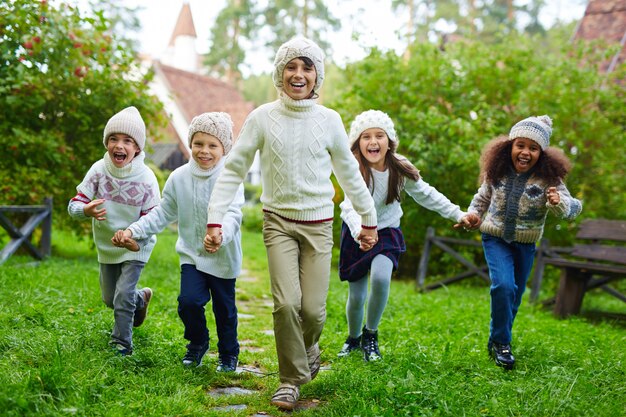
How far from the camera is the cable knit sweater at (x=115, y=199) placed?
432 centimetres

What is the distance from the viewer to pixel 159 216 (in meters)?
4.20

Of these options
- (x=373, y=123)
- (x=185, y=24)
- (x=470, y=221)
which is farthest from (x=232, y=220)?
(x=185, y=24)

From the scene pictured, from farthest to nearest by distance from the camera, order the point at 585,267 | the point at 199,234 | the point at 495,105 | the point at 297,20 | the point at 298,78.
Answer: the point at 297,20 < the point at 495,105 < the point at 585,267 < the point at 199,234 < the point at 298,78

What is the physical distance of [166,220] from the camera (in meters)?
4.25

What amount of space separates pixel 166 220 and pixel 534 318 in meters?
4.88

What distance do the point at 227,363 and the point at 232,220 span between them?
3.46ft

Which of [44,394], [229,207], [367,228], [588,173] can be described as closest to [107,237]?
[229,207]

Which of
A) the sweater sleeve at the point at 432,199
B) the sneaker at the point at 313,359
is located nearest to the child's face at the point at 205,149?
the sneaker at the point at 313,359

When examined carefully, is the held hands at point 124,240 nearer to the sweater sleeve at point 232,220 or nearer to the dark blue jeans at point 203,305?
the dark blue jeans at point 203,305

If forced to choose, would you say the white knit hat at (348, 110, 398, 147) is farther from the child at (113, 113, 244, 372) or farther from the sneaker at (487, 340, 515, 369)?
the sneaker at (487, 340, 515, 369)

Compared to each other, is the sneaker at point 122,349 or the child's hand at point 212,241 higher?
the child's hand at point 212,241

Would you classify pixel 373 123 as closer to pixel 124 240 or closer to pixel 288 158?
pixel 288 158

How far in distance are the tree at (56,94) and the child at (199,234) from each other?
5.09 metres

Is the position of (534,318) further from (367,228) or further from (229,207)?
(229,207)
